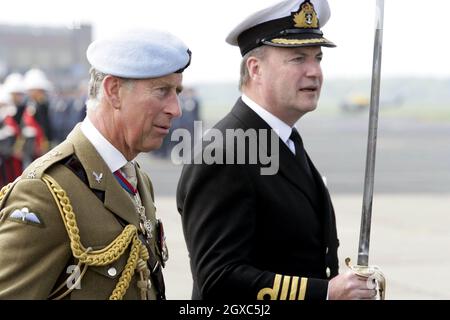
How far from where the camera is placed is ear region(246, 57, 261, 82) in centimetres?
353

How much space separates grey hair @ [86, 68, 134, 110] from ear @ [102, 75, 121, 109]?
0.02 m

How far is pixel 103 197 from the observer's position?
2.77 metres

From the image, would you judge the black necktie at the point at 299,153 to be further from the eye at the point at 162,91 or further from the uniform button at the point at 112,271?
the uniform button at the point at 112,271

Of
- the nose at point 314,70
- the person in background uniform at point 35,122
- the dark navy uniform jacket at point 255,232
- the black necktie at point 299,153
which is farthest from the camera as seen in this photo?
the person in background uniform at point 35,122

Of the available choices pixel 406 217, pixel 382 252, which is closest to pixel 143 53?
pixel 382 252

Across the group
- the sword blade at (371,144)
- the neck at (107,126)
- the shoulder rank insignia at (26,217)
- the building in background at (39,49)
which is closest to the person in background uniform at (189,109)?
the sword blade at (371,144)

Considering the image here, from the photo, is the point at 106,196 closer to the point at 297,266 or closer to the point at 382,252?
the point at 297,266

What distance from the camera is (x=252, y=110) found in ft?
11.5

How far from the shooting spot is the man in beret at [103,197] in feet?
8.46

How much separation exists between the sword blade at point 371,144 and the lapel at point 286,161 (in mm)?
369

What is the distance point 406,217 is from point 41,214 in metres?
10.1

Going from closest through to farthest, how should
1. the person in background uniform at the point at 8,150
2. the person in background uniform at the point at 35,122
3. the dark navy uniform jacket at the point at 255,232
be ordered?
the dark navy uniform jacket at the point at 255,232, the person in background uniform at the point at 8,150, the person in background uniform at the point at 35,122

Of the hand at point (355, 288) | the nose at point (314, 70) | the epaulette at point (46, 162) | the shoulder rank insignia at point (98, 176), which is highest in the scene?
the nose at point (314, 70)

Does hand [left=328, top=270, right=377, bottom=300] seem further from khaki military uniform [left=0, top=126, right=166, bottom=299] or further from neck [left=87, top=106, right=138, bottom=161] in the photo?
neck [left=87, top=106, right=138, bottom=161]
